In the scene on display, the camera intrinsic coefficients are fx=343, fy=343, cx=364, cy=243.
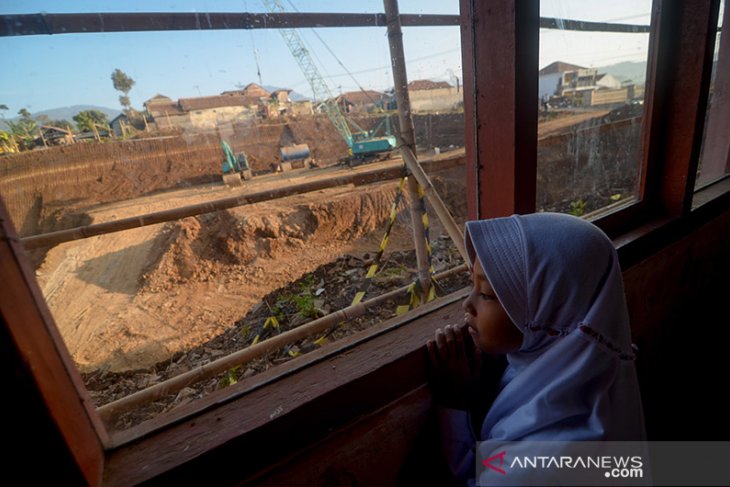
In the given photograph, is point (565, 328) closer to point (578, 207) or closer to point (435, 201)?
point (578, 207)

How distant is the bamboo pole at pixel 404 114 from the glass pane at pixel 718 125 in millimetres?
1830

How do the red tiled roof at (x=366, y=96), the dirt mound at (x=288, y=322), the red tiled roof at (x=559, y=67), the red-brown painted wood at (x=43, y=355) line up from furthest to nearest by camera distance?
the red tiled roof at (x=366, y=96), the dirt mound at (x=288, y=322), the red tiled roof at (x=559, y=67), the red-brown painted wood at (x=43, y=355)

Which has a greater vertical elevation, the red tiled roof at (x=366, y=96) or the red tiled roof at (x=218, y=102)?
the red tiled roof at (x=218, y=102)

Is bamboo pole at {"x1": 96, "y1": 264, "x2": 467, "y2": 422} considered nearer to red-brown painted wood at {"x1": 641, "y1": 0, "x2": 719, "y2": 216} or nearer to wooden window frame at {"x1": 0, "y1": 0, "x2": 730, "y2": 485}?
wooden window frame at {"x1": 0, "y1": 0, "x2": 730, "y2": 485}

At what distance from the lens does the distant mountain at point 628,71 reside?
1636 mm

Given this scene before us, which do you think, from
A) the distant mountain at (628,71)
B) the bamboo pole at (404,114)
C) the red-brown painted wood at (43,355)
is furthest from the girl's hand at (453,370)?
the bamboo pole at (404,114)

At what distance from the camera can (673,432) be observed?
5.26 ft

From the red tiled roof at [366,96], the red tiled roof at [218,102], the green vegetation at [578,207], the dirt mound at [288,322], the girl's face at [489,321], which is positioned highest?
the red tiled roof at [218,102]

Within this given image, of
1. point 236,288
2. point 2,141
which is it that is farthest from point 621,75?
point 236,288

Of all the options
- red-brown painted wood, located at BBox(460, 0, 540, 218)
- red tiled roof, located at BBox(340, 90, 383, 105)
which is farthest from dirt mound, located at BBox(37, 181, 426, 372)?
red tiled roof, located at BBox(340, 90, 383, 105)

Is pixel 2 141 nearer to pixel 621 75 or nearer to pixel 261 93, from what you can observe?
pixel 261 93

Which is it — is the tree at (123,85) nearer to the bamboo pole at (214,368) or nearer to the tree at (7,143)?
the tree at (7,143)

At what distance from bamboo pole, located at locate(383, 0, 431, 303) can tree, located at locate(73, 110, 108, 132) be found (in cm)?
159

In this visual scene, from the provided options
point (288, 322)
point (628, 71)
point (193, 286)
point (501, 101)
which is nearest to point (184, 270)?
point (193, 286)
